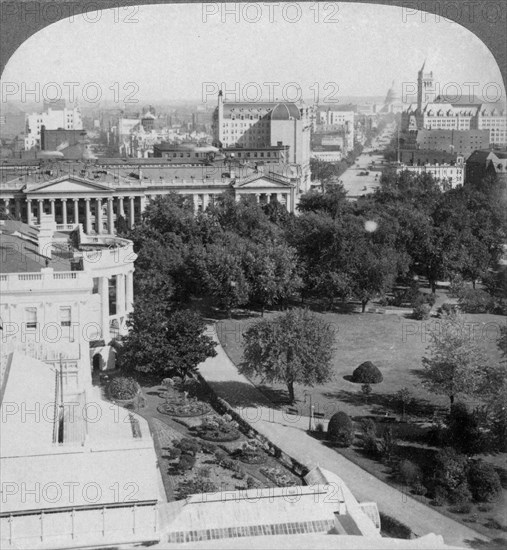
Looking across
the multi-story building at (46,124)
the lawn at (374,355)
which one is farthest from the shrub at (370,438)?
the multi-story building at (46,124)

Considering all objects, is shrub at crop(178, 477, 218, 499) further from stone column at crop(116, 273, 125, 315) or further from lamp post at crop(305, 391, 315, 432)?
stone column at crop(116, 273, 125, 315)

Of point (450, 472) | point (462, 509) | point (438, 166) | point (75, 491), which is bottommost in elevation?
point (462, 509)

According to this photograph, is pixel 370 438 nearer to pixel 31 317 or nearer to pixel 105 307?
pixel 105 307

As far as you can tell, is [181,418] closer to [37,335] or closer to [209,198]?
[37,335]

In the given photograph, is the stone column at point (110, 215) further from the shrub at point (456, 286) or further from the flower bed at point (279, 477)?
the flower bed at point (279, 477)

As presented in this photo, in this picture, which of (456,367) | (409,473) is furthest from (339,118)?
(409,473)

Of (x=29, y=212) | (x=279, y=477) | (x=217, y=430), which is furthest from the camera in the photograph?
(x=29, y=212)

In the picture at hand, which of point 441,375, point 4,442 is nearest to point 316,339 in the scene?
point 441,375

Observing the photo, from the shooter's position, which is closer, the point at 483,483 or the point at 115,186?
the point at 483,483
